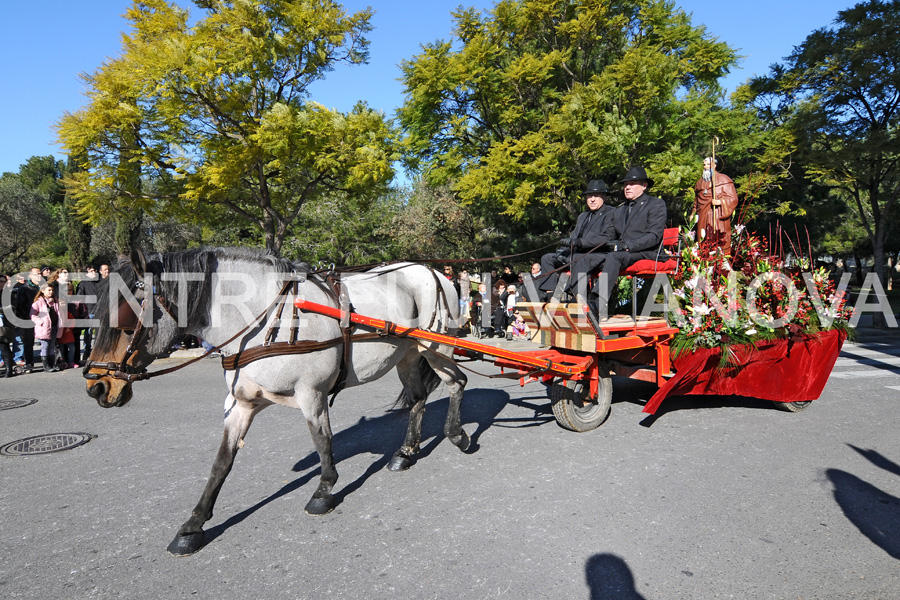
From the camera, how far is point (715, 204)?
5996 millimetres

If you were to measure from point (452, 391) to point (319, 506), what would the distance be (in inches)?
67.9

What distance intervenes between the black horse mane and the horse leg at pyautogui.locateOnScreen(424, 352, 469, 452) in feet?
5.76

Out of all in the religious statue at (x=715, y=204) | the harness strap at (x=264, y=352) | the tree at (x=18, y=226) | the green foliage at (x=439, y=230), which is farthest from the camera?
the tree at (x=18, y=226)

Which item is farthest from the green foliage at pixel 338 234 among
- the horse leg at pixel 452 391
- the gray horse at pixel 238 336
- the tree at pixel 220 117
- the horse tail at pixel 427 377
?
the gray horse at pixel 238 336

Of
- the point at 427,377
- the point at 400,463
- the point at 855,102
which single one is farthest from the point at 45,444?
the point at 855,102

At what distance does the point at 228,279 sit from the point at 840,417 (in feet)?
20.0

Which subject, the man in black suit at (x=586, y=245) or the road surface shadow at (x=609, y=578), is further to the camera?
the man in black suit at (x=586, y=245)

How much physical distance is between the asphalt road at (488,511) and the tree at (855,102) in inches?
399

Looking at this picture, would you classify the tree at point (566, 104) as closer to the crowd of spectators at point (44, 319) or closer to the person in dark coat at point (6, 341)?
the crowd of spectators at point (44, 319)

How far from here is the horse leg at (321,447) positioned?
373 centimetres

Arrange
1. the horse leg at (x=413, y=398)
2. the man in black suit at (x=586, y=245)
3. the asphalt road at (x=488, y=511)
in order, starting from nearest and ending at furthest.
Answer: the asphalt road at (x=488, y=511)
the horse leg at (x=413, y=398)
the man in black suit at (x=586, y=245)

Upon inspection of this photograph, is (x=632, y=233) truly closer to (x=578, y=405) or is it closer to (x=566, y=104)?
(x=578, y=405)

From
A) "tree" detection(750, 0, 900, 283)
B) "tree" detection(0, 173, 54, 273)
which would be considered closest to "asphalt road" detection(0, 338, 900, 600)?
"tree" detection(750, 0, 900, 283)

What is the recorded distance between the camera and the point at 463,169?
1795cm
